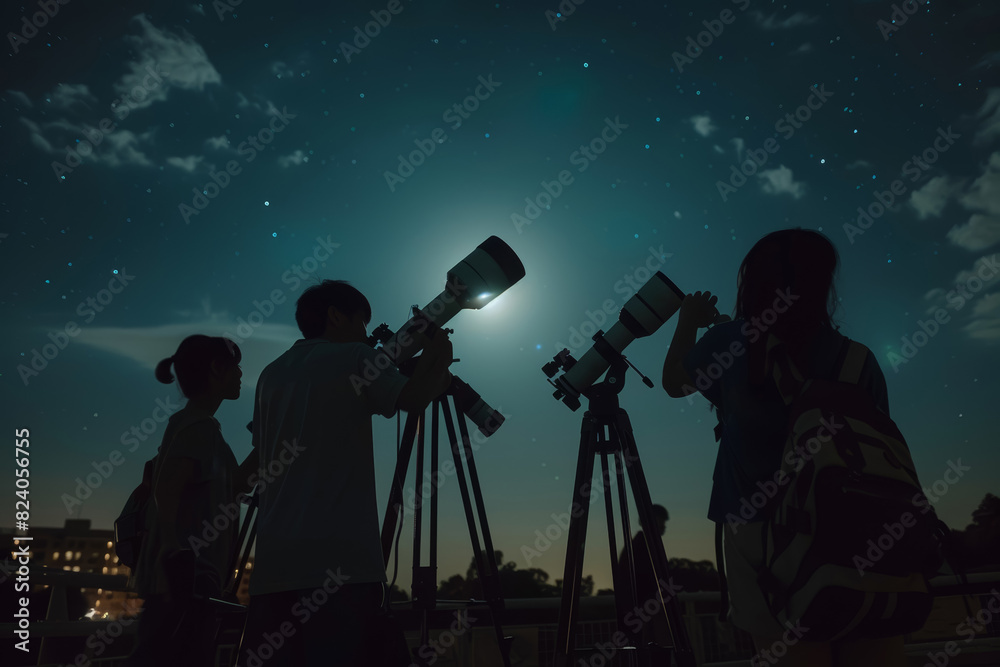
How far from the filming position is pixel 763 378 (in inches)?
55.3

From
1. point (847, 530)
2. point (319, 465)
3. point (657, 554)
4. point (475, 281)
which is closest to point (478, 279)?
point (475, 281)

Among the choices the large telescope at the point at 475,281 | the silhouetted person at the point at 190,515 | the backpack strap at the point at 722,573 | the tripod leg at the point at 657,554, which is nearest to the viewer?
the backpack strap at the point at 722,573

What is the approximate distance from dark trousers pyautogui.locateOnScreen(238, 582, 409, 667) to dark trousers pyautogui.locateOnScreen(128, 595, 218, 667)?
0.84 ft

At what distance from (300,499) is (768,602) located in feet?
4.54

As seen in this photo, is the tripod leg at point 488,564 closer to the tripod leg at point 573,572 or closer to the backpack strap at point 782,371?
the tripod leg at point 573,572

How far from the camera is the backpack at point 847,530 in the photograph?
1110mm

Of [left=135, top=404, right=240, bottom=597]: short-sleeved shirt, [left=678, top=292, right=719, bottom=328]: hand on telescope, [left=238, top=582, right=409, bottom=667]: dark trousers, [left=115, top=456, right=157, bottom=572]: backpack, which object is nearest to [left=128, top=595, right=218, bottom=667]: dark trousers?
[left=135, top=404, right=240, bottom=597]: short-sleeved shirt

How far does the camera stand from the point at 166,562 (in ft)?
6.15

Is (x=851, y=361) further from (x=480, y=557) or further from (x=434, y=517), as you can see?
A: (x=434, y=517)

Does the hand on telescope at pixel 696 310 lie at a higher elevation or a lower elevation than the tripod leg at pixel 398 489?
higher

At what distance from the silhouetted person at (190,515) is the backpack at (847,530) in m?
1.78

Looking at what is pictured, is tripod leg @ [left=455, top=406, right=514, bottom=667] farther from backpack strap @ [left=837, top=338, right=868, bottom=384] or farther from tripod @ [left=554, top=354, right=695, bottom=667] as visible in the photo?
backpack strap @ [left=837, top=338, right=868, bottom=384]

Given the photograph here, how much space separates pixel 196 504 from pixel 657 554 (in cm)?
202

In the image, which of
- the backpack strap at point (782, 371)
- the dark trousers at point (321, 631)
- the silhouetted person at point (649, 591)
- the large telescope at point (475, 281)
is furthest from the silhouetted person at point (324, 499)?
the silhouetted person at point (649, 591)
